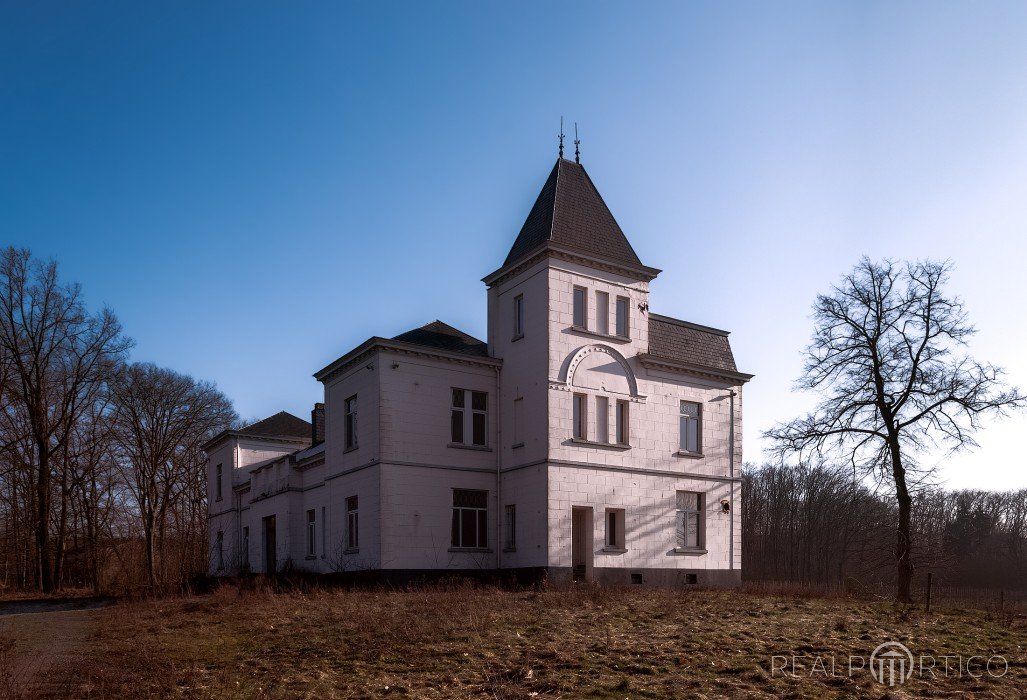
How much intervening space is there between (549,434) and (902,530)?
1162cm

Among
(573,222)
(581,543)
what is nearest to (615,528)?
(581,543)

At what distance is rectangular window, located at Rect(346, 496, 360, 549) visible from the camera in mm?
28406

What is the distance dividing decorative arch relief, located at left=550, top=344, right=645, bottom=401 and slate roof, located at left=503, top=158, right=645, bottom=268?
3.32 metres

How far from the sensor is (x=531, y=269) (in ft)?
92.0

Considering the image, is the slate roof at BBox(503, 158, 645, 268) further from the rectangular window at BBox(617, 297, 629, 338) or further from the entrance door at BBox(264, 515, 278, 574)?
the entrance door at BBox(264, 515, 278, 574)

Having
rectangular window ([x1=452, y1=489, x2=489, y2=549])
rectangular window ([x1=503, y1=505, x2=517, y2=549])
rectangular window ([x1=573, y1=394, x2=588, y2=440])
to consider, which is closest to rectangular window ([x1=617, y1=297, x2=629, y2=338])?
rectangular window ([x1=573, y1=394, x2=588, y2=440])

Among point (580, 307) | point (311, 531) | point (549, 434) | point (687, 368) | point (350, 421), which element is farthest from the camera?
point (311, 531)

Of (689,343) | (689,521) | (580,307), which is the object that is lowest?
(689,521)

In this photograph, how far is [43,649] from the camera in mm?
15094

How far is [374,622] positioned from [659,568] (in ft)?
50.6

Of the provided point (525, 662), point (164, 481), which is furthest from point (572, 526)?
point (164, 481)

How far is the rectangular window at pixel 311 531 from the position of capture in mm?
33250

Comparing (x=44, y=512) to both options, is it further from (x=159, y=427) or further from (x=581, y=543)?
(x=581, y=543)

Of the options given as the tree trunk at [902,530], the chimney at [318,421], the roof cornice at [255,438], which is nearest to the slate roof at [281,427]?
the roof cornice at [255,438]
